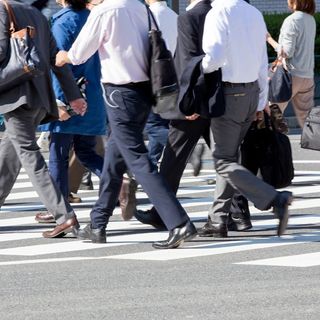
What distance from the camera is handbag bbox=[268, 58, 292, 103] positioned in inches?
640

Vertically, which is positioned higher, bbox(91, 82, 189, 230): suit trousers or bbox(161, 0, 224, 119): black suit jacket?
bbox(161, 0, 224, 119): black suit jacket

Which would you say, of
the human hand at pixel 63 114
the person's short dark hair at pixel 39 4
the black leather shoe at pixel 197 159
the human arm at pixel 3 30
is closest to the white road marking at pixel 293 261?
the human arm at pixel 3 30

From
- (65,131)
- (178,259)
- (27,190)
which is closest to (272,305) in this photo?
(178,259)

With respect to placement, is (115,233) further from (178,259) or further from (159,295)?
(159,295)

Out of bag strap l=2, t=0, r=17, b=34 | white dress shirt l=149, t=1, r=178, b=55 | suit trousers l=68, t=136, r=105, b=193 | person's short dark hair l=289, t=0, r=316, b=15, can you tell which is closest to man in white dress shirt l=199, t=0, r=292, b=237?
bag strap l=2, t=0, r=17, b=34

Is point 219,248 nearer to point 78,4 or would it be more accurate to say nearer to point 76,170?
point 78,4

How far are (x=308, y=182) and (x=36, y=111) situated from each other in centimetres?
499

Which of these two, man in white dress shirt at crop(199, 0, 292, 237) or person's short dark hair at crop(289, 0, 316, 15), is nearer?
man in white dress shirt at crop(199, 0, 292, 237)

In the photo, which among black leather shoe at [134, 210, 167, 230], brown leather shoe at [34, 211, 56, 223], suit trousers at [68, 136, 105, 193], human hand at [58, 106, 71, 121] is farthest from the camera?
suit trousers at [68, 136, 105, 193]

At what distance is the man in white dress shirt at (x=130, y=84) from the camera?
10133mm

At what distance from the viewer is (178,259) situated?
380 inches

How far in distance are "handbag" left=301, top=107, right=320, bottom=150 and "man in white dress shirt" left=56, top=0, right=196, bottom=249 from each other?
2.51 metres

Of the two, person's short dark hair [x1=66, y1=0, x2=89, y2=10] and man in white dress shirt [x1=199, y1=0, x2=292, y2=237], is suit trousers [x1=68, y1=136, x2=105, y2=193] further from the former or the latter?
man in white dress shirt [x1=199, y1=0, x2=292, y2=237]

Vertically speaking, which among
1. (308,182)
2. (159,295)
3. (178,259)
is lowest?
(308,182)
